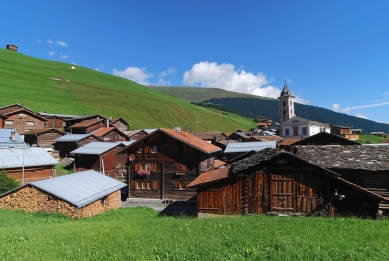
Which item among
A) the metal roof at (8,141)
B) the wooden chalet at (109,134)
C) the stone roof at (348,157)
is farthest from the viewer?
the wooden chalet at (109,134)

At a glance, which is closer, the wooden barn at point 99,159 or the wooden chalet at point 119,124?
the wooden barn at point 99,159

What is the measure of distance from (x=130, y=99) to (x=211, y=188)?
97.8 m

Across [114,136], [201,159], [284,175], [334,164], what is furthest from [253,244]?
[114,136]

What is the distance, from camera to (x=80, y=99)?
3814 inches

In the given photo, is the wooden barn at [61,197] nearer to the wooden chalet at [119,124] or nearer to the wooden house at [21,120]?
the wooden house at [21,120]

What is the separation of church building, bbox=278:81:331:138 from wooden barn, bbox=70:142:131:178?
2600 inches

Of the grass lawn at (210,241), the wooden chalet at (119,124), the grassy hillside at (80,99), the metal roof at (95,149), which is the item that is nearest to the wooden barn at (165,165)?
the metal roof at (95,149)

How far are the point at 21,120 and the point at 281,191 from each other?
62.6m

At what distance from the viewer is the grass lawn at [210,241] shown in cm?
971

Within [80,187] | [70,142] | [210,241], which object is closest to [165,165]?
[80,187]

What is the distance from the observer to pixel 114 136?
5762 centimetres

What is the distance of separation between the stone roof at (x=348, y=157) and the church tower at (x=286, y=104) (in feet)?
286

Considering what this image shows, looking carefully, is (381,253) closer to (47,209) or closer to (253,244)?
(253,244)

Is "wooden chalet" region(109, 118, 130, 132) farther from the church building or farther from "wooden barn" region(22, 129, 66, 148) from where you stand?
the church building
